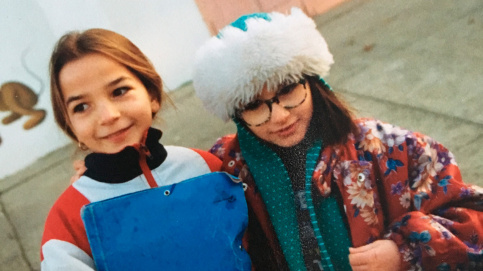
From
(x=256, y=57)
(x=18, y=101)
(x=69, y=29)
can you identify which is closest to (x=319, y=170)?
(x=256, y=57)

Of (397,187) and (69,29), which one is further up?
(69,29)

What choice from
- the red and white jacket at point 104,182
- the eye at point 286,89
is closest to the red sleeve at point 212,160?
the red and white jacket at point 104,182

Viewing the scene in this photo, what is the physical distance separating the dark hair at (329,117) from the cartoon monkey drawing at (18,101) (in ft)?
1.83

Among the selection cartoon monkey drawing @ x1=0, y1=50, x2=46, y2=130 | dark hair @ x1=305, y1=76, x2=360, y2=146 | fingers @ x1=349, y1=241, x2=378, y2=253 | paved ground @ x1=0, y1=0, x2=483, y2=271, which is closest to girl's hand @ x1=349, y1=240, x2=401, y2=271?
fingers @ x1=349, y1=241, x2=378, y2=253

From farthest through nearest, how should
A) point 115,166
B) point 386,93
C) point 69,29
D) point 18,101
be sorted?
1. point 386,93
2. point 18,101
3. point 69,29
4. point 115,166

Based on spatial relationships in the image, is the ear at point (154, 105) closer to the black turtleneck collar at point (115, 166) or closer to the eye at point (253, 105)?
the black turtleneck collar at point (115, 166)

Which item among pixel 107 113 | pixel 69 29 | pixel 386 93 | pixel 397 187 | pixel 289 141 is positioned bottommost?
pixel 386 93

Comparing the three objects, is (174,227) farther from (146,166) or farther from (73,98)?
(73,98)

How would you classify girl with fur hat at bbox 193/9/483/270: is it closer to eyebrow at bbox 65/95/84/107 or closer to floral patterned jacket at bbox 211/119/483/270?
floral patterned jacket at bbox 211/119/483/270

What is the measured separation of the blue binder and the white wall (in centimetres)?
26

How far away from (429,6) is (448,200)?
3.59 feet

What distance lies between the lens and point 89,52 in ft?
2.14

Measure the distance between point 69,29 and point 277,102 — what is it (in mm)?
437

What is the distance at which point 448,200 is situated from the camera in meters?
0.62
